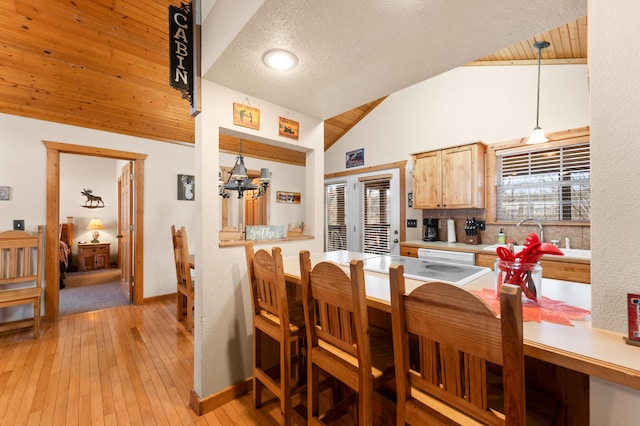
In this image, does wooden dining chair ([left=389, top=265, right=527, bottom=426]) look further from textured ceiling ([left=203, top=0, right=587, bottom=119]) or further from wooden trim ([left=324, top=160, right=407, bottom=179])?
wooden trim ([left=324, top=160, right=407, bottom=179])

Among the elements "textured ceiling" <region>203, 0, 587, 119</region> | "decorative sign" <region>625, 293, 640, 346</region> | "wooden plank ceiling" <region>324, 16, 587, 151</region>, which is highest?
"wooden plank ceiling" <region>324, 16, 587, 151</region>

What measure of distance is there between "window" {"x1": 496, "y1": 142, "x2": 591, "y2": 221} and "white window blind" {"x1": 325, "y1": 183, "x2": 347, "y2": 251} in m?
2.65

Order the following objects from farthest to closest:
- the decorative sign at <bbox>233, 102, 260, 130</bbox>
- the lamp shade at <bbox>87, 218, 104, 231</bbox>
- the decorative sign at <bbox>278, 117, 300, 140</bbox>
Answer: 1. the lamp shade at <bbox>87, 218, 104, 231</bbox>
2. the decorative sign at <bbox>278, 117, 300, 140</bbox>
3. the decorative sign at <bbox>233, 102, 260, 130</bbox>

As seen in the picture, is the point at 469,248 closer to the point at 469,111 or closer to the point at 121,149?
the point at 469,111

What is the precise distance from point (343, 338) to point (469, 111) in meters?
3.87

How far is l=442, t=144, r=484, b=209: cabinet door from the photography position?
3.44 metres

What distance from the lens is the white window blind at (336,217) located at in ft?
17.8

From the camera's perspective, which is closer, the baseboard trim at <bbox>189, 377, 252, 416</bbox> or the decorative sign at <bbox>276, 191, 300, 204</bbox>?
the baseboard trim at <bbox>189, 377, 252, 416</bbox>

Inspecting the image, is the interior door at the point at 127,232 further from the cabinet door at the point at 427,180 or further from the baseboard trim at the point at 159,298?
the cabinet door at the point at 427,180

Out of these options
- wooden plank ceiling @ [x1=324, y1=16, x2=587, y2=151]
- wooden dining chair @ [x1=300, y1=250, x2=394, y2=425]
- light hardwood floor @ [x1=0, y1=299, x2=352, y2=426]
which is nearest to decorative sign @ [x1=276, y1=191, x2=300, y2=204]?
light hardwood floor @ [x1=0, y1=299, x2=352, y2=426]

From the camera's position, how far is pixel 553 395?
1069 millimetres

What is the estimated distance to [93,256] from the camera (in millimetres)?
6023

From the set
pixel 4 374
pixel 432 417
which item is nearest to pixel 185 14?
pixel 432 417

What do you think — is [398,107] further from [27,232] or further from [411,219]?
[27,232]
